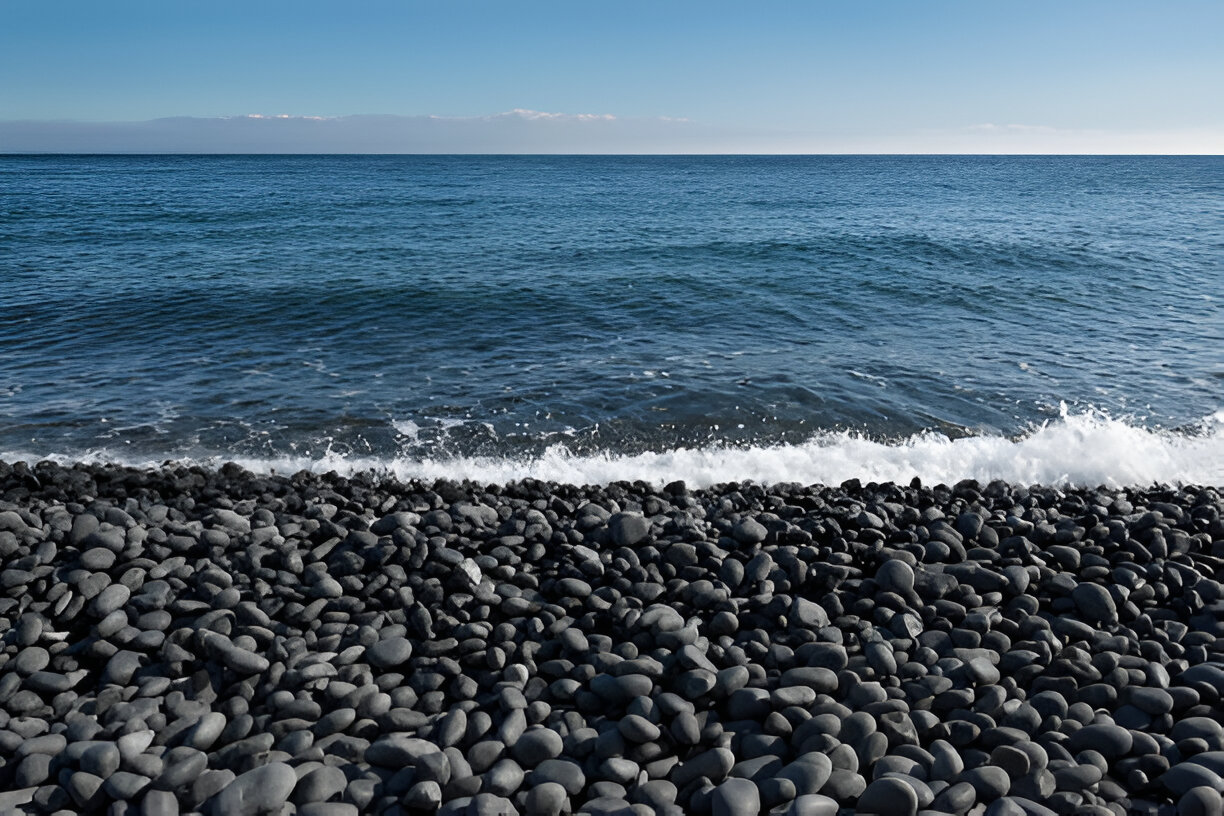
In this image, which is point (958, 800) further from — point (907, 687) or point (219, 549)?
point (219, 549)

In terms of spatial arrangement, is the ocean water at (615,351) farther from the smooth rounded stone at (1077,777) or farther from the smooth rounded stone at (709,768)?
the smooth rounded stone at (1077,777)

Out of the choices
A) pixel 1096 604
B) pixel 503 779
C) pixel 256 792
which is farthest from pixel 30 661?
pixel 1096 604

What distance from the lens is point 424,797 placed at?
3.23 metres

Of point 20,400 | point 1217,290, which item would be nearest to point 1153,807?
point 20,400

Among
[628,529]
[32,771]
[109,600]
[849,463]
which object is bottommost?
[849,463]

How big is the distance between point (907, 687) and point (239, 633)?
11.3ft

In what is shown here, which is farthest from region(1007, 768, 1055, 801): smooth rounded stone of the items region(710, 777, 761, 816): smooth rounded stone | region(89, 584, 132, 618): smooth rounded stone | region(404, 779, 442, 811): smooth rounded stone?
region(89, 584, 132, 618): smooth rounded stone

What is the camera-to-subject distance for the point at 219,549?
16.5 ft

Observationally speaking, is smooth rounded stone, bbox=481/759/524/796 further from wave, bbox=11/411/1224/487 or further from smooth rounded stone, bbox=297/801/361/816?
wave, bbox=11/411/1224/487

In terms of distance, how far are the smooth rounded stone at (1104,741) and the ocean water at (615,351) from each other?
14.9 ft

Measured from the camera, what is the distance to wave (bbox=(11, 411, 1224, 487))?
8.05 metres

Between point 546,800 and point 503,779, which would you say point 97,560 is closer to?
point 503,779

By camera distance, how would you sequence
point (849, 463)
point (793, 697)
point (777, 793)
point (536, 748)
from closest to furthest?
point (777, 793) < point (536, 748) < point (793, 697) < point (849, 463)

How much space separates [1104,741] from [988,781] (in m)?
0.68
